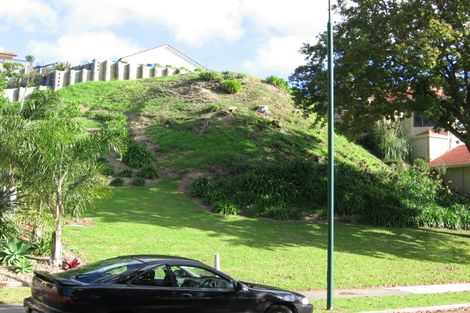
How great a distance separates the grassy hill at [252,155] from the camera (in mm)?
25391

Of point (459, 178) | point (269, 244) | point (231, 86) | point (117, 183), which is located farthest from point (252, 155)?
point (459, 178)

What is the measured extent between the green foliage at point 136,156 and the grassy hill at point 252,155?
0.27 metres

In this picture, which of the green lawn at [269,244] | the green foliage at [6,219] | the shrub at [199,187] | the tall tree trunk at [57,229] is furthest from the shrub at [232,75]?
the green foliage at [6,219]

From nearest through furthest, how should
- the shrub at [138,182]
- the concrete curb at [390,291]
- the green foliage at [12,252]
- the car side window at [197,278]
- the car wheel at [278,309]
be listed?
the car side window at [197,278], the car wheel at [278,309], the green foliage at [12,252], the concrete curb at [390,291], the shrub at [138,182]

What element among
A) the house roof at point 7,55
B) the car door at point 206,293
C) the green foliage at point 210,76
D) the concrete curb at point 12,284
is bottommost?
the concrete curb at point 12,284

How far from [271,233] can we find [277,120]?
16886mm

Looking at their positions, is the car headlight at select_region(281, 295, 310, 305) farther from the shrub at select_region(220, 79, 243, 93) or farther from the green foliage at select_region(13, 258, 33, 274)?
the shrub at select_region(220, 79, 243, 93)

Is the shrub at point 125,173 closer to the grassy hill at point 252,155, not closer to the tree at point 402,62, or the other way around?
the grassy hill at point 252,155

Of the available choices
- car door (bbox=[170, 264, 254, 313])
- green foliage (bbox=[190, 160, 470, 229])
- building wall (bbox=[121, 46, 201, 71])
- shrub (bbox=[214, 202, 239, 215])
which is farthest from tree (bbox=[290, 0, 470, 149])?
building wall (bbox=[121, 46, 201, 71])

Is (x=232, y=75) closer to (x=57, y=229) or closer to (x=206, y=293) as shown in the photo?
(x=57, y=229)

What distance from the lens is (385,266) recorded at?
17.4 meters

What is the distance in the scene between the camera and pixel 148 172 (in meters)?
27.7

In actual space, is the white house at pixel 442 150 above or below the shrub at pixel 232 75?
below

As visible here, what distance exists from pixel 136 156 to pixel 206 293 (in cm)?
2222
